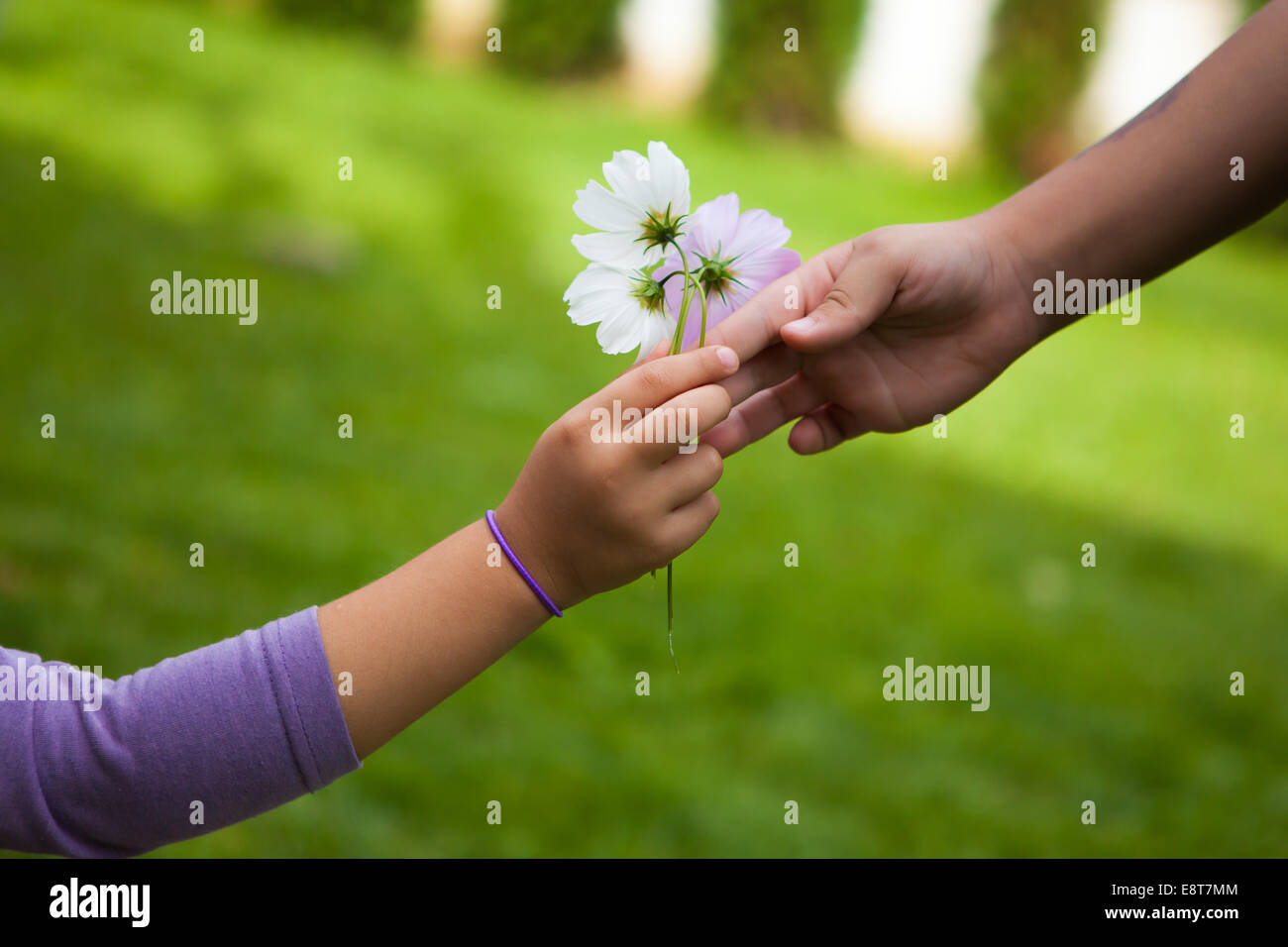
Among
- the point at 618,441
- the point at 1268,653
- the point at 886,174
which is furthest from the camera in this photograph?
the point at 886,174

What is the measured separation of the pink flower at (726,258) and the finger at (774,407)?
0.59 ft

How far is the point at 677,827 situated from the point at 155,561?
1647mm

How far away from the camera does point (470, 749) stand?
279cm

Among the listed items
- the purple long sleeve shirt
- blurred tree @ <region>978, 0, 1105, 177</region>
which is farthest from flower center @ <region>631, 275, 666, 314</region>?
blurred tree @ <region>978, 0, 1105, 177</region>

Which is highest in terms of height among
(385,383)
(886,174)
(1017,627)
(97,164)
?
(886,174)

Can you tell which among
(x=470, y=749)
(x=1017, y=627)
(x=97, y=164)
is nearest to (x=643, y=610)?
(x=470, y=749)

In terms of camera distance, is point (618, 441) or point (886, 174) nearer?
point (618, 441)

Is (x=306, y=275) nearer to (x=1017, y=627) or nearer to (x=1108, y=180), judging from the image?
(x=1017, y=627)

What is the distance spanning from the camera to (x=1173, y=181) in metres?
1.67

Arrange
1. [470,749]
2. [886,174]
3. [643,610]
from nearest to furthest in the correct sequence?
[470,749], [643,610], [886,174]

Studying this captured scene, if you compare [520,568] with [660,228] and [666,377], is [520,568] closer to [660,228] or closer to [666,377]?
[666,377]

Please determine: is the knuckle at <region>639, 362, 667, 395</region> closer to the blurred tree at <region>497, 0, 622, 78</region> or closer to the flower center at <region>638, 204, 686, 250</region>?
the flower center at <region>638, 204, 686, 250</region>

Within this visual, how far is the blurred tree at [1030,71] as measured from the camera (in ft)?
29.6

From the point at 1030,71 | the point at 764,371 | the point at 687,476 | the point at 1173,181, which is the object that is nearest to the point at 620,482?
the point at 687,476
